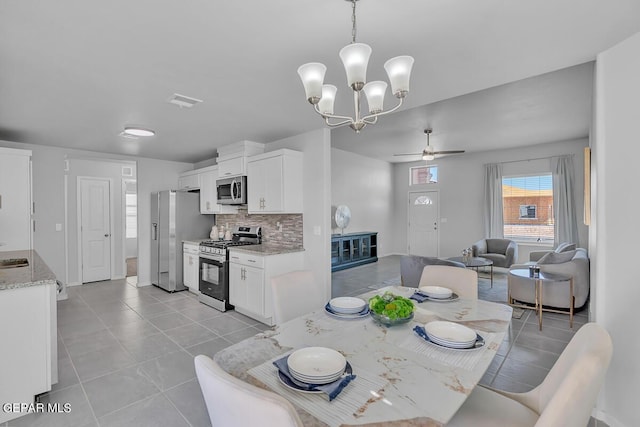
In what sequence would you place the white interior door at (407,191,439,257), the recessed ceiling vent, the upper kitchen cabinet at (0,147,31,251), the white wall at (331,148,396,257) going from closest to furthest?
the recessed ceiling vent, the upper kitchen cabinet at (0,147,31,251), the white wall at (331,148,396,257), the white interior door at (407,191,439,257)

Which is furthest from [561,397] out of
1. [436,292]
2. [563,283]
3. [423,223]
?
[423,223]

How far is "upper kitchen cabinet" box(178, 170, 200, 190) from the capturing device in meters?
5.55

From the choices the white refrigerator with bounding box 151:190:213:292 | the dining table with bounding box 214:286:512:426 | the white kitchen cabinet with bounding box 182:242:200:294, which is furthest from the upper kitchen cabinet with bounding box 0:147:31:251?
the dining table with bounding box 214:286:512:426

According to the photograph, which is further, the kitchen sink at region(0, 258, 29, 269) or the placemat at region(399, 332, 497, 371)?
the kitchen sink at region(0, 258, 29, 269)

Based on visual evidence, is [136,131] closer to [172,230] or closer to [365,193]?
[172,230]

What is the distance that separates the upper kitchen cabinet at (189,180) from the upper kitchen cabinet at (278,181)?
71.3 inches

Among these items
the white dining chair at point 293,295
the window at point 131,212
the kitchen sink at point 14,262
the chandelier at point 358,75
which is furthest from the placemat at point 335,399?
the window at point 131,212

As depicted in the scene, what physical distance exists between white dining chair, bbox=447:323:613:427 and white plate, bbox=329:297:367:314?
677 mm

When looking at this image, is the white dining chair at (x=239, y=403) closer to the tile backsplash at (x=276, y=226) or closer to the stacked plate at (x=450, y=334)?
the stacked plate at (x=450, y=334)

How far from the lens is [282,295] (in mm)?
2062

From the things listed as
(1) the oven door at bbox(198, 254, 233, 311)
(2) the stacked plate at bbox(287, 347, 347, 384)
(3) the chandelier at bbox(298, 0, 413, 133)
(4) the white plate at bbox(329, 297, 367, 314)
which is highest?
(3) the chandelier at bbox(298, 0, 413, 133)

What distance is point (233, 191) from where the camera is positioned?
4.55 m

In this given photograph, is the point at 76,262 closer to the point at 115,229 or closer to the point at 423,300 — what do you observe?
the point at 115,229

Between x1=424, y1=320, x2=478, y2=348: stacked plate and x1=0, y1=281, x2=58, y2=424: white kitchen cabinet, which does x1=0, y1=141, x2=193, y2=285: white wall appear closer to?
x1=0, y1=281, x2=58, y2=424: white kitchen cabinet
